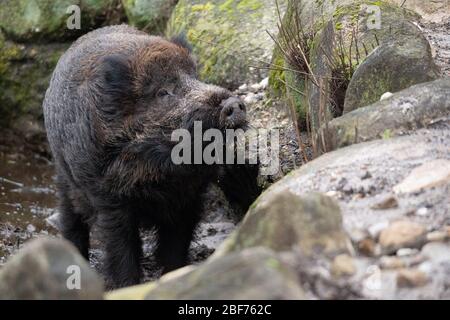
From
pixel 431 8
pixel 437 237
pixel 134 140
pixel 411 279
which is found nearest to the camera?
pixel 411 279

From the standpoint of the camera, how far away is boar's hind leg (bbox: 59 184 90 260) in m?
8.20

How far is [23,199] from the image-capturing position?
34.4 ft

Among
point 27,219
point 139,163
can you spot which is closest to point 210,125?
point 139,163

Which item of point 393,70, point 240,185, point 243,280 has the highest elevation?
point 393,70

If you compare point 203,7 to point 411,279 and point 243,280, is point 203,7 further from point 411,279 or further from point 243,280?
point 243,280

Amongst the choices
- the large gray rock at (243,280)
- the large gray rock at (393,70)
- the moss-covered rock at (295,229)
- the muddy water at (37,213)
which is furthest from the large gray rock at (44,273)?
the muddy water at (37,213)

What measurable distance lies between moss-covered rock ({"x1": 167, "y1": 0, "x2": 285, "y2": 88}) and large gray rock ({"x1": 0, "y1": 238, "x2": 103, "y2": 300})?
5405mm

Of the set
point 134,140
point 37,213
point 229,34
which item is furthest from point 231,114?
point 37,213

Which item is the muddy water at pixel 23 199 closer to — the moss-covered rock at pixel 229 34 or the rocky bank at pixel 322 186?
the rocky bank at pixel 322 186

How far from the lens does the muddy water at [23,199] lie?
902 cm

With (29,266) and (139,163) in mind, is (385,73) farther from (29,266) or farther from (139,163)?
(29,266)

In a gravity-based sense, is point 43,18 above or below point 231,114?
above

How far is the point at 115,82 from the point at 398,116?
2384 mm
